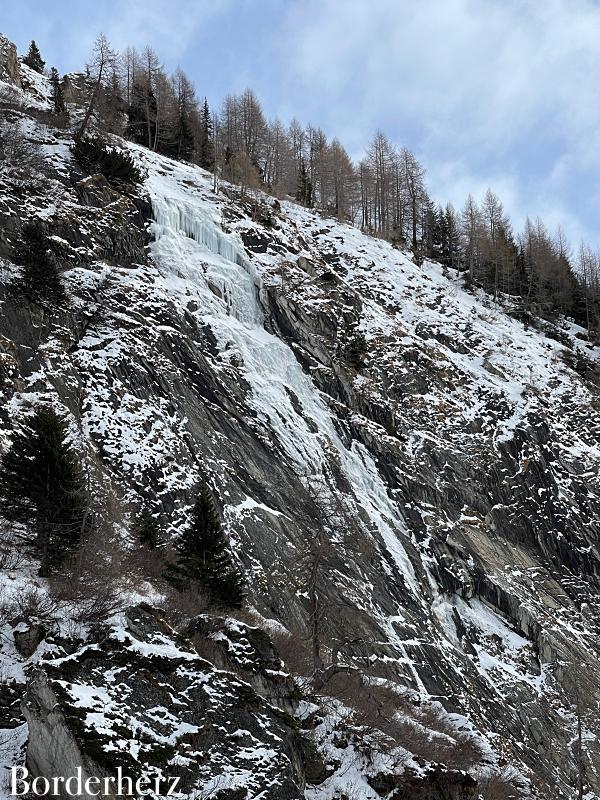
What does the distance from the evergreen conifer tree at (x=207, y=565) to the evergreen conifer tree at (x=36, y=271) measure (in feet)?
37.1

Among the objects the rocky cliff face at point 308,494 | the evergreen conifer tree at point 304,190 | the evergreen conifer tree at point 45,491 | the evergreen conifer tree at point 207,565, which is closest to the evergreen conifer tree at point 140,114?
the rocky cliff face at point 308,494

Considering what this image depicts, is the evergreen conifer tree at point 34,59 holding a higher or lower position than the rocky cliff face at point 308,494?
higher

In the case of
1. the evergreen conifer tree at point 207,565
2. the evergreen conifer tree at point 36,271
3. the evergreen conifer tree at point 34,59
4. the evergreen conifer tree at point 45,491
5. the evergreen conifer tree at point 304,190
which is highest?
the evergreen conifer tree at point 34,59

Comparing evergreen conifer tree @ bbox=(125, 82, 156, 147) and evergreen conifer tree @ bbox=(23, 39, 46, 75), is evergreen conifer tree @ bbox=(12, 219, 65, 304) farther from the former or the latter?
evergreen conifer tree @ bbox=(23, 39, 46, 75)

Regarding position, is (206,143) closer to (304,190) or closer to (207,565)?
(304,190)

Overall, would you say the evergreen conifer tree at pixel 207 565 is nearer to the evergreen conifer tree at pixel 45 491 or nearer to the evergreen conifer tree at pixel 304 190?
the evergreen conifer tree at pixel 45 491

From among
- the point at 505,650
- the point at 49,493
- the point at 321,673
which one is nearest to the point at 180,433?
the point at 49,493

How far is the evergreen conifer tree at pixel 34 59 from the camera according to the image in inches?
2386

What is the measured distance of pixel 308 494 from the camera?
2400 centimetres

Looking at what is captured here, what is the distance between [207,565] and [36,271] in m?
14.1

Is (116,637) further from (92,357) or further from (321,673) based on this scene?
(92,357)

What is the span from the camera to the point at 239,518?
68.8 ft

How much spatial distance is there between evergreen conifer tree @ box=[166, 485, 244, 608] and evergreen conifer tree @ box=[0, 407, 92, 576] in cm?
272

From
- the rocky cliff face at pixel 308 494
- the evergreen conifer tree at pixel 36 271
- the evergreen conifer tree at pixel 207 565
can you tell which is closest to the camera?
the rocky cliff face at pixel 308 494
